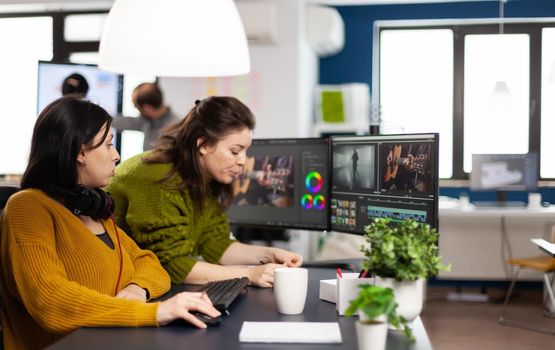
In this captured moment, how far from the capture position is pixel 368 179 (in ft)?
7.20

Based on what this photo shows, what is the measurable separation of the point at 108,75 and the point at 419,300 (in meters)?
4.41

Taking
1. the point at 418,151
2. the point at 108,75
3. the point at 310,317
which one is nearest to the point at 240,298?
the point at 310,317

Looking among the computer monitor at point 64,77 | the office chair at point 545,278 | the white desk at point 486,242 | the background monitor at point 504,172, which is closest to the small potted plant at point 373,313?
the office chair at point 545,278

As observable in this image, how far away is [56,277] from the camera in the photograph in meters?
1.44

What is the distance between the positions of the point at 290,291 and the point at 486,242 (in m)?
4.63

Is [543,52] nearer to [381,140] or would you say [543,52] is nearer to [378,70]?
[378,70]

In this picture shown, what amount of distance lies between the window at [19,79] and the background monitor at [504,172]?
382 centimetres

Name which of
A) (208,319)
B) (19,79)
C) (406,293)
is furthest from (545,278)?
(19,79)

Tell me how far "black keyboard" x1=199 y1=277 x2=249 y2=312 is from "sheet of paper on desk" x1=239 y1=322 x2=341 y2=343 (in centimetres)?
12

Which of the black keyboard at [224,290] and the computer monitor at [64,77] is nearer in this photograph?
the black keyboard at [224,290]

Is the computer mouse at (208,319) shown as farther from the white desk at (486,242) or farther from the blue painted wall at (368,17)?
the blue painted wall at (368,17)

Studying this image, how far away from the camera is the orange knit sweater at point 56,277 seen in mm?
1428

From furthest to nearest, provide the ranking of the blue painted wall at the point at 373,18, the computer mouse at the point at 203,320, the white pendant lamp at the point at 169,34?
1. the blue painted wall at the point at 373,18
2. the white pendant lamp at the point at 169,34
3. the computer mouse at the point at 203,320

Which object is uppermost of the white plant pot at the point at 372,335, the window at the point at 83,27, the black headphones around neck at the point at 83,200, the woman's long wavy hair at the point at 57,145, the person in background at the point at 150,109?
the window at the point at 83,27
